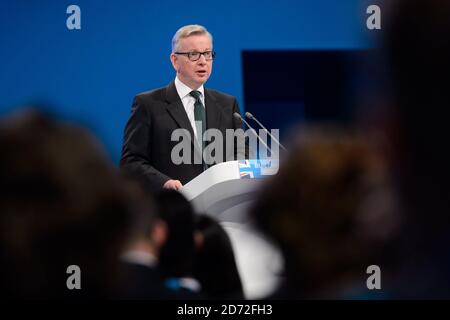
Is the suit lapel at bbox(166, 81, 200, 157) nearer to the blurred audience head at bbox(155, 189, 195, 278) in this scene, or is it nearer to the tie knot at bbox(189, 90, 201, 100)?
the tie knot at bbox(189, 90, 201, 100)

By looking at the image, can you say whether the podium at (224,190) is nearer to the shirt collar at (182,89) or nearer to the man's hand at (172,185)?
the man's hand at (172,185)

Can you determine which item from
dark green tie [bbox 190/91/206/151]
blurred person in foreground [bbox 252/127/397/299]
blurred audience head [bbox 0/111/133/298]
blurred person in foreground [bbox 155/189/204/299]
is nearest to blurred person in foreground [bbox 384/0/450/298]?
blurred person in foreground [bbox 252/127/397/299]

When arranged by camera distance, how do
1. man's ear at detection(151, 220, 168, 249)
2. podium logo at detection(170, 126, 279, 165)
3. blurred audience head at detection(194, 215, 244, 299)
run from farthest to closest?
1. podium logo at detection(170, 126, 279, 165)
2. blurred audience head at detection(194, 215, 244, 299)
3. man's ear at detection(151, 220, 168, 249)

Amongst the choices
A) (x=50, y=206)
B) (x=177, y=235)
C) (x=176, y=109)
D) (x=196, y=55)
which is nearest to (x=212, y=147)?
(x=176, y=109)

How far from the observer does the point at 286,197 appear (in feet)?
3.43

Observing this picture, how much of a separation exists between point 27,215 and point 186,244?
2.77 ft

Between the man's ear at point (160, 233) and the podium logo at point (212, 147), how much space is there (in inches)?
93.5

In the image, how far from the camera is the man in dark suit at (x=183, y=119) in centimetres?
408

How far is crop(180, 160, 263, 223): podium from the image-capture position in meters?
3.40

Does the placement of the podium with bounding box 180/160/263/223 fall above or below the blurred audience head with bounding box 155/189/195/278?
above

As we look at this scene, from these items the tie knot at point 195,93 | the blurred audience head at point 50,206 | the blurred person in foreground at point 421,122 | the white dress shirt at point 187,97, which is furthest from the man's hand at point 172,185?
the blurred person in foreground at point 421,122

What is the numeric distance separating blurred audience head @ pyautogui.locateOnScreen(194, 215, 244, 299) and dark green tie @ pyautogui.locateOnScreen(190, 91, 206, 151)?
2.26 m
